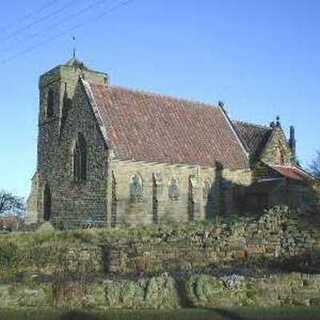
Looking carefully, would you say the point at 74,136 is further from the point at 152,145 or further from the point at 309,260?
the point at 309,260

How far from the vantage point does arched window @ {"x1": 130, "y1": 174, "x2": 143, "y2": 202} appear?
4069 cm

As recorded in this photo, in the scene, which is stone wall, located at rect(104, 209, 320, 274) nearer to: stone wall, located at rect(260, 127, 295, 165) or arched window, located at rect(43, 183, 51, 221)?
arched window, located at rect(43, 183, 51, 221)

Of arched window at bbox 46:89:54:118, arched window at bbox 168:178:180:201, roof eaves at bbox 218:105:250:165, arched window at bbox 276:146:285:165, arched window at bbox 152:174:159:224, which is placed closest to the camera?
arched window at bbox 152:174:159:224

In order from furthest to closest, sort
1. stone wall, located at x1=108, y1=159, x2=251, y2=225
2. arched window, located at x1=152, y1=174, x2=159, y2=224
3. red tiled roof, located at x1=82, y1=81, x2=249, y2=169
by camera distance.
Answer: red tiled roof, located at x1=82, y1=81, x2=249, y2=169, arched window, located at x1=152, y1=174, x2=159, y2=224, stone wall, located at x1=108, y1=159, x2=251, y2=225

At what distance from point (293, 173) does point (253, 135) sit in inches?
218

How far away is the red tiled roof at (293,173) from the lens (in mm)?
45138

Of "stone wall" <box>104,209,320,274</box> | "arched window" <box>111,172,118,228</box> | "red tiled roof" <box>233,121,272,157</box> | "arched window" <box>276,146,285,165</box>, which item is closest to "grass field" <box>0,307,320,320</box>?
"stone wall" <box>104,209,320,274</box>

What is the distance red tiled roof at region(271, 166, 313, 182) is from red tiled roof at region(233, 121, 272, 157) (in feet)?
8.16

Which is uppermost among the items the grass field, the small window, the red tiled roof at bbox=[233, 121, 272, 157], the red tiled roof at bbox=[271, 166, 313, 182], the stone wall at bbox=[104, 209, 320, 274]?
the red tiled roof at bbox=[233, 121, 272, 157]

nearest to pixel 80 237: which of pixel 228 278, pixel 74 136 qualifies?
pixel 228 278

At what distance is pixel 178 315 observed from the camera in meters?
12.8

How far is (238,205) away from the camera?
46.7 m

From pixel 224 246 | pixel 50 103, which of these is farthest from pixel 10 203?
pixel 224 246

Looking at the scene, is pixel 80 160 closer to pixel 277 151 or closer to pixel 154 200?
pixel 154 200
